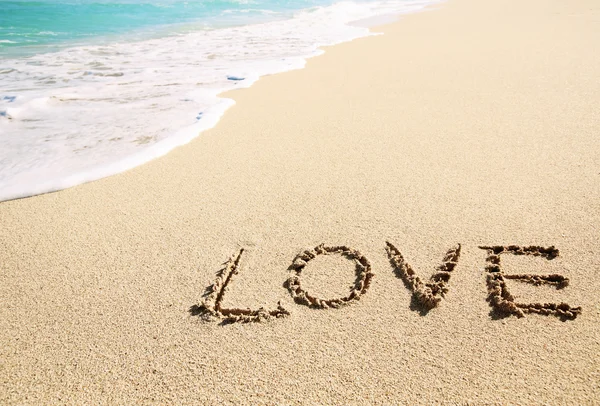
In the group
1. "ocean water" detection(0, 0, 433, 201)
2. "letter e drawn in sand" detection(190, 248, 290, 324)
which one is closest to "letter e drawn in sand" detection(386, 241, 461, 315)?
"letter e drawn in sand" detection(190, 248, 290, 324)

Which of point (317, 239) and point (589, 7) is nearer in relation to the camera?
point (317, 239)

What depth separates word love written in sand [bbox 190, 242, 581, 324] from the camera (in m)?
1.65

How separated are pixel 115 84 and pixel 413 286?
5.50m

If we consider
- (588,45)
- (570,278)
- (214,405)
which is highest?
(588,45)

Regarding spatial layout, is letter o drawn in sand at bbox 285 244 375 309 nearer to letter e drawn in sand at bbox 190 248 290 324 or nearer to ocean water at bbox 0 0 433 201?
letter e drawn in sand at bbox 190 248 290 324

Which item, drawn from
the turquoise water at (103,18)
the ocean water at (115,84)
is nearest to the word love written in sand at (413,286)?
the ocean water at (115,84)

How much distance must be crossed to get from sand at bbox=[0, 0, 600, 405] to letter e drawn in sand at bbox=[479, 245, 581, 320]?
26mm

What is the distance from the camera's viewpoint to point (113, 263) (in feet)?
6.75

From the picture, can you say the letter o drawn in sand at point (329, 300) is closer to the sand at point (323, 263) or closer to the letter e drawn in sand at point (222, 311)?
the sand at point (323, 263)

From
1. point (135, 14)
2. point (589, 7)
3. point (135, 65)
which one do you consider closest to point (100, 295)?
point (135, 65)

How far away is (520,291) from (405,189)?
0.94 meters

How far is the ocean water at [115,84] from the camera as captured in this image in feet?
10.9

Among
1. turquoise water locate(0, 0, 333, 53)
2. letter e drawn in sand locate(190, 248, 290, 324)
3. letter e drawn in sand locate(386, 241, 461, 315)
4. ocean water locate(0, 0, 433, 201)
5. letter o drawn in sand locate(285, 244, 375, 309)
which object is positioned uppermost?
turquoise water locate(0, 0, 333, 53)

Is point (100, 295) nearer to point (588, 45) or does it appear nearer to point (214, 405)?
point (214, 405)
